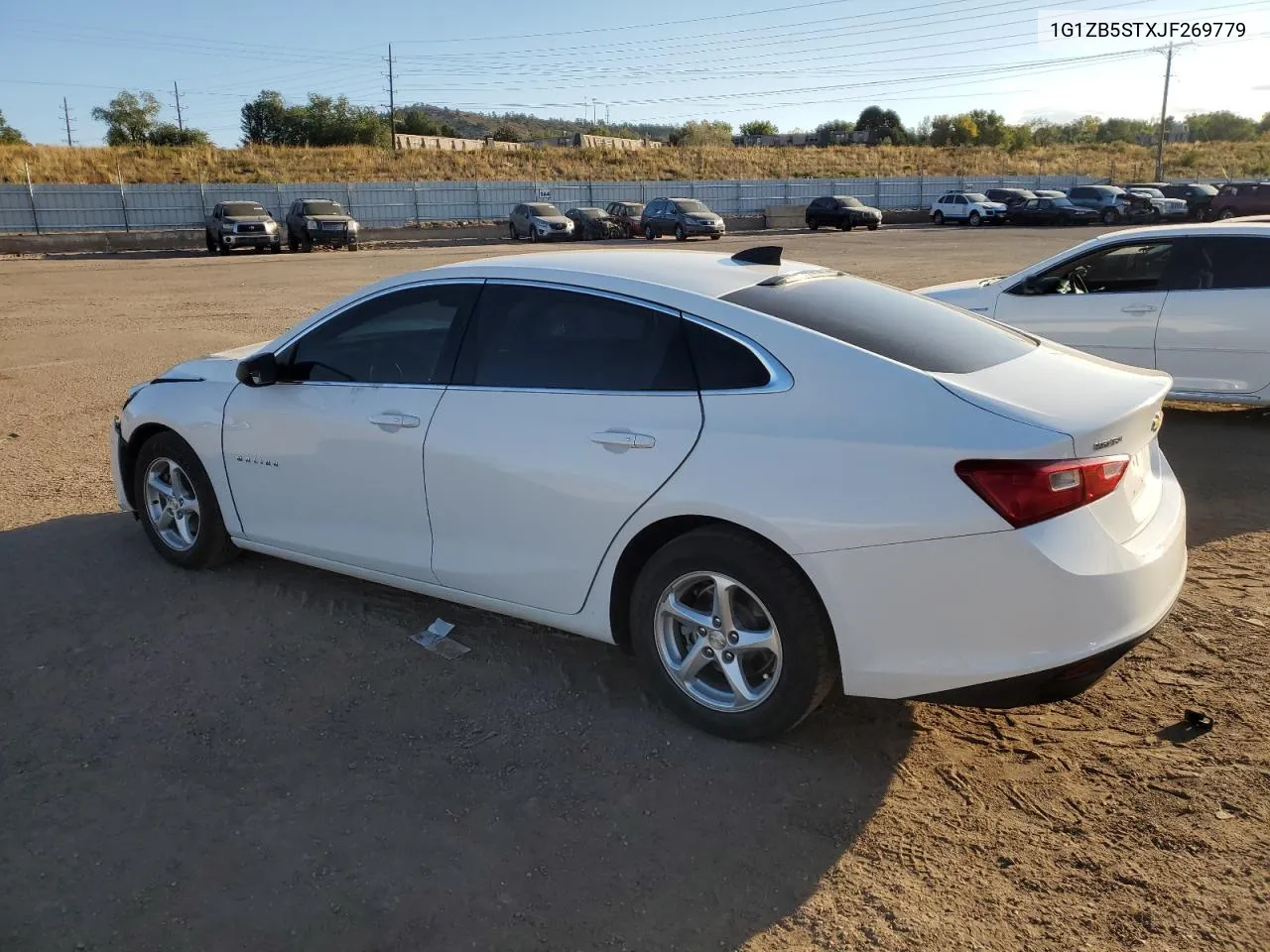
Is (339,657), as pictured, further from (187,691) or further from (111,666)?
(111,666)

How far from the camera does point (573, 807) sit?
10.4 ft

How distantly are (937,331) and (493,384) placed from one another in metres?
1.68

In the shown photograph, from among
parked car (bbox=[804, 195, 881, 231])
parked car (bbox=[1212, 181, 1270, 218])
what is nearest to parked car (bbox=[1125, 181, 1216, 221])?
parked car (bbox=[1212, 181, 1270, 218])

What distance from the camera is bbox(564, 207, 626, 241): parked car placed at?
40.4 metres

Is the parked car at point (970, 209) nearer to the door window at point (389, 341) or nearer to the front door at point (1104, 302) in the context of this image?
the front door at point (1104, 302)

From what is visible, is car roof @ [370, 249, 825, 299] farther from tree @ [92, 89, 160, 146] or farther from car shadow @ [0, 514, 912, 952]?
tree @ [92, 89, 160, 146]

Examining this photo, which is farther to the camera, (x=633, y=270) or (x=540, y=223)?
(x=540, y=223)

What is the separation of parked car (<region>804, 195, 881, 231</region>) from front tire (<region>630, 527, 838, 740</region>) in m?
44.1

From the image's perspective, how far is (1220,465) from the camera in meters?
6.89

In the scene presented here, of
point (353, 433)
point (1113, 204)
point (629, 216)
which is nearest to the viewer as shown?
point (353, 433)

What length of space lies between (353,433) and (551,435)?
1036 millimetres

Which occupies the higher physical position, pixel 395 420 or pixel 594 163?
pixel 594 163

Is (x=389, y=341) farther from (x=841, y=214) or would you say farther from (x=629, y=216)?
(x=841, y=214)

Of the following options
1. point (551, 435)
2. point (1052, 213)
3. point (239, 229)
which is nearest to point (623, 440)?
point (551, 435)
